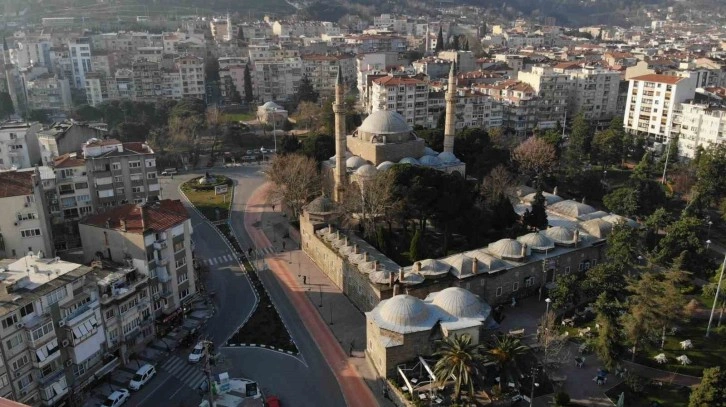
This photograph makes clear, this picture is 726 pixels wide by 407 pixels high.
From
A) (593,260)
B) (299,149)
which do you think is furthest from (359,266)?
(299,149)

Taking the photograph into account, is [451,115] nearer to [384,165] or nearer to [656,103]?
[384,165]

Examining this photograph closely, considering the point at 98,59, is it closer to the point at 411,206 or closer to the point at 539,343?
the point at 411,206

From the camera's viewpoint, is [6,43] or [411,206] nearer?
[411,206]

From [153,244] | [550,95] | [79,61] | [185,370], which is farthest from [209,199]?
[79,61]

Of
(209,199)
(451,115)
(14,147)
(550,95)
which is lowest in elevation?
(209,199)

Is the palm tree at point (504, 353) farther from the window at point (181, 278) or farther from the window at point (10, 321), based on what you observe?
the window at point (10, 321)

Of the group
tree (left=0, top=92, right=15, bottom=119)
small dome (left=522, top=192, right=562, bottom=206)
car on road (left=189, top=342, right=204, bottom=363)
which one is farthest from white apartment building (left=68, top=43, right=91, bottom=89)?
car on road (left=189, top=342, right=204, bottom=363)

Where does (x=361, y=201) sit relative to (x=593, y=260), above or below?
above
